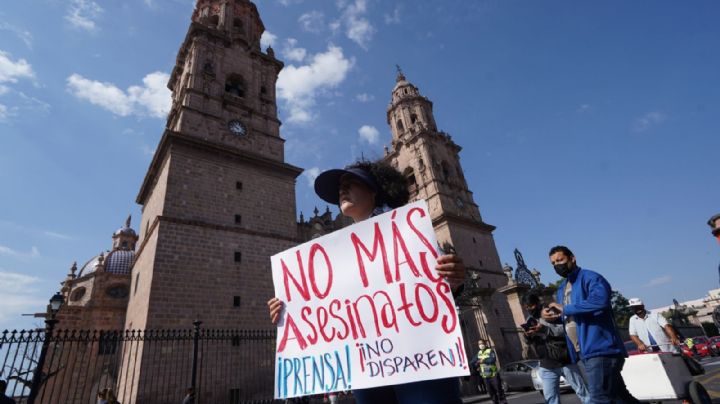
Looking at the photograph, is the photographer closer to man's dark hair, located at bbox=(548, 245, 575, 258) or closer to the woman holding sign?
man's dark hair, located at bbox=(548, 245, 575, 258)

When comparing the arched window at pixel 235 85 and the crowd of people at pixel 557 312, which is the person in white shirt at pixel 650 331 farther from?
the arched window at pixel 235 85

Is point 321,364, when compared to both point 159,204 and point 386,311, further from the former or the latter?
point 159,204

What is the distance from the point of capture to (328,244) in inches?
96.7

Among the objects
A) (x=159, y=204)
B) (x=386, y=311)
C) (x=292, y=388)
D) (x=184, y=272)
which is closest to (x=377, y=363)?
(x=386, y=311)

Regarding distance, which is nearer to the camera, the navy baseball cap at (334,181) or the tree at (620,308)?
the navy baseball cap at (334,181)

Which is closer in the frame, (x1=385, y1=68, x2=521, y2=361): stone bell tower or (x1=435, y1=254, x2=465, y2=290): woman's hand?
(x1=435, y1=254, x2=465, y2=290): woman's hand

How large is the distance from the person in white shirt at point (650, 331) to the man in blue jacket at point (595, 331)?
3.21 m

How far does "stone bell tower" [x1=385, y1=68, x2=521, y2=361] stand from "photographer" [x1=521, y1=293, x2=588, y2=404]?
13.1 m

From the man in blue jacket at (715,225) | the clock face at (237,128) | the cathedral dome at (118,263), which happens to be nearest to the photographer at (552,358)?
the man in blue jacket at (715,225)

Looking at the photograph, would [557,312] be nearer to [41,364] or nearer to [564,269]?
[564,269]

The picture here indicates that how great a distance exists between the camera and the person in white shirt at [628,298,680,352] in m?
5.36

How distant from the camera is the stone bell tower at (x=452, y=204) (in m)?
19.2

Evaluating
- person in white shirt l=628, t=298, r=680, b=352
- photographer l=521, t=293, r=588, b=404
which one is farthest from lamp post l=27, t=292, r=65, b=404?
person in white shirt l=628, t=298, r=680, b=352

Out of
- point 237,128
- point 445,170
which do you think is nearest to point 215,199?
point 237,128
